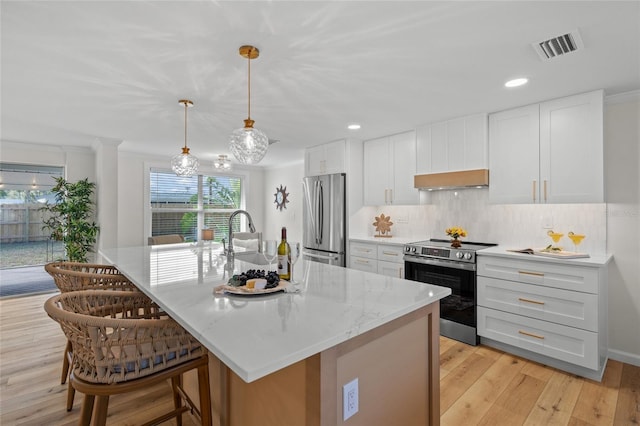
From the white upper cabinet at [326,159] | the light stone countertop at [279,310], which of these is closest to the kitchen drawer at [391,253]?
the white upper cabinet at [326,159]

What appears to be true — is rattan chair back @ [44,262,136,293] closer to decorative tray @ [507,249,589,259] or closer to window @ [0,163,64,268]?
decorative tray @ [507,249,589,259]

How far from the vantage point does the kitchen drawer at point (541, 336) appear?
244cm

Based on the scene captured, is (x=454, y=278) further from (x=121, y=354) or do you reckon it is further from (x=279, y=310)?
(x=121, y=354)

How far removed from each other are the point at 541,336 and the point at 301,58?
115 inches

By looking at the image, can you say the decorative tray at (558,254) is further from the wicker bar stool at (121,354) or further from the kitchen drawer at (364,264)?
the wicker bar stool at (121,354)

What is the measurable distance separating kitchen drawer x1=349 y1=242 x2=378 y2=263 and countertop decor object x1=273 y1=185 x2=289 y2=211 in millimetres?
2886

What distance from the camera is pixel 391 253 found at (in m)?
3.81

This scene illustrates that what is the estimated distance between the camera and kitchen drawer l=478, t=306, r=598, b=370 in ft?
7.99

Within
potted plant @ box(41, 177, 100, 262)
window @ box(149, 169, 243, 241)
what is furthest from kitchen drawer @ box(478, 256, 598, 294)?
potted plant @ box(41, 177, 100, 262)

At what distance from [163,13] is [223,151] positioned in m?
3.84

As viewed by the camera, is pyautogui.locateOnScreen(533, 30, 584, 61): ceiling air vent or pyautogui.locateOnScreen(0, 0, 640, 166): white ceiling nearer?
pyautogui.locateOnScreen(0, 0, 640, 166): white ceiling

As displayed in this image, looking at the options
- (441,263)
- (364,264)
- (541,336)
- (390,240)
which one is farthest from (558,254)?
(364,264)

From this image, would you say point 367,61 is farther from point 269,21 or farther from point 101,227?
point 101,227

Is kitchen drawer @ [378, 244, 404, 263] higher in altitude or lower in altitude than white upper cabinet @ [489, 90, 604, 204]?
lower
